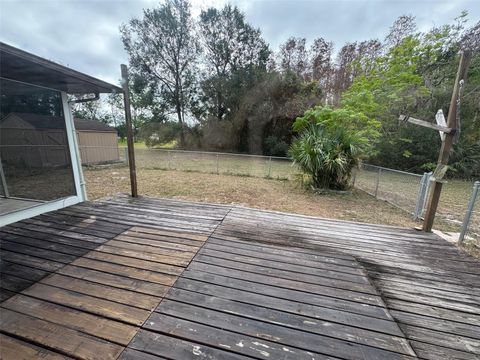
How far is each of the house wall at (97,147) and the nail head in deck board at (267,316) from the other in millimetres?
9957

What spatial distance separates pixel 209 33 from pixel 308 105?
38.1 feet

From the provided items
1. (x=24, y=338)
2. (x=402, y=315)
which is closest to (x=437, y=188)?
(x=402, y=315)

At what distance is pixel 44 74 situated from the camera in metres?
2.67

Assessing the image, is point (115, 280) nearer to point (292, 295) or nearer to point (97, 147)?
point (292, 295)

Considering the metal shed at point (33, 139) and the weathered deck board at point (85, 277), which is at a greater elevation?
the metal shed at point (33, 139)

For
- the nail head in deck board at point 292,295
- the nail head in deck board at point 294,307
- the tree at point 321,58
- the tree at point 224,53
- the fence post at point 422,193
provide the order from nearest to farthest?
the nail head in deck board at point 294,307 < the nail head in deck board at point 292,295 < the fence post at point 422,193 < the tree at point 321,58 < the tree at point 224,53

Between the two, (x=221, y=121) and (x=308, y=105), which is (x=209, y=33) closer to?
(x=221, y=121)

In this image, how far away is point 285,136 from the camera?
15836 mm

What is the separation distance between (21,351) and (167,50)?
835 inches

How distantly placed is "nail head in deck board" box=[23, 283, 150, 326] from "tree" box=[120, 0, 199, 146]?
58.5ft

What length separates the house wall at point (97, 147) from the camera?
9.06 meters

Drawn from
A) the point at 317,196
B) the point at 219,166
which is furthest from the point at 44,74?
the point at 219,166

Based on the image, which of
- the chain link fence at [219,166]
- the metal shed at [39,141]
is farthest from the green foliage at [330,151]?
the metal shed at [39,141]

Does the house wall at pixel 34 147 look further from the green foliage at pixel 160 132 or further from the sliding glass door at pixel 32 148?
the green foliage at pixel 160 132
